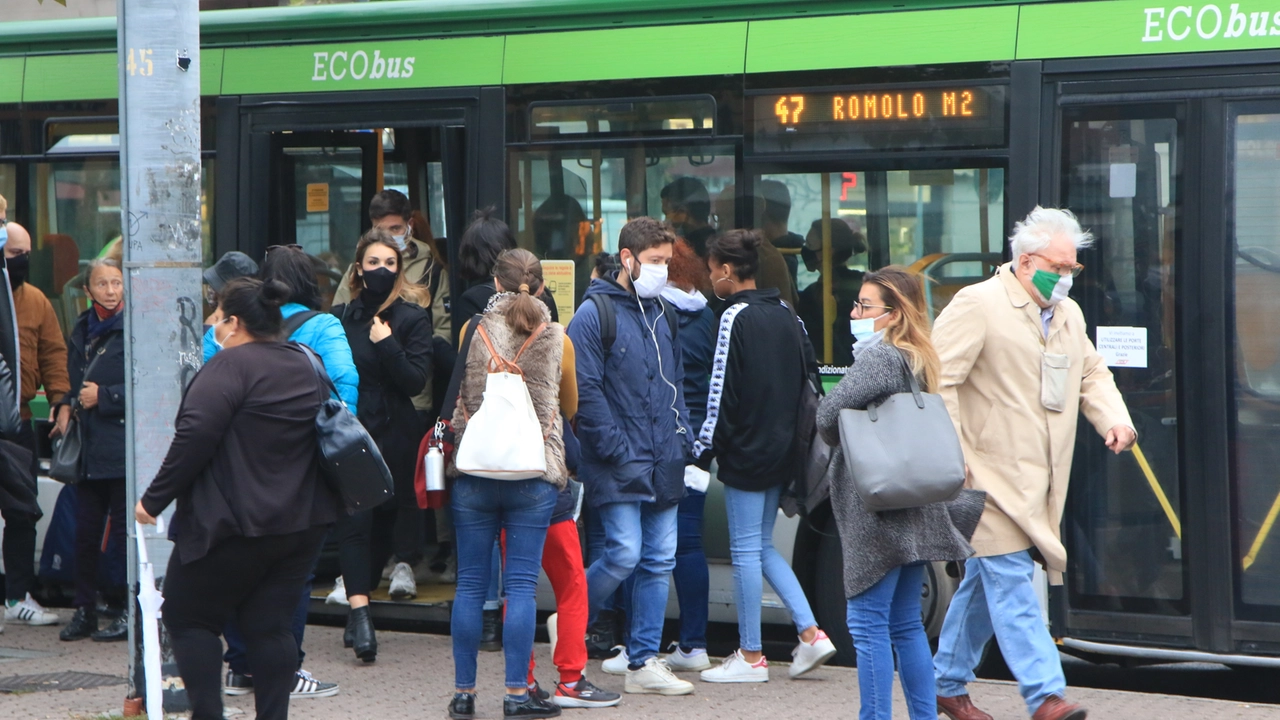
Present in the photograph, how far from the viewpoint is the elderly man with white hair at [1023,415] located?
211 inches

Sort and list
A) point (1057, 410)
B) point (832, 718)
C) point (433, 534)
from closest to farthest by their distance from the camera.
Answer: point (1057, 410), point (832, 718), point (433, 534)

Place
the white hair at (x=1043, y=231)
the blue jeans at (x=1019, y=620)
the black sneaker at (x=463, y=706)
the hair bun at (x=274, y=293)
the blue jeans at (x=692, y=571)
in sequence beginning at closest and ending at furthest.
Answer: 1. the hair bun at (x=274, y=293)
2. the blue jeans at (x=1019, y=620)
3. the white hair at (x=1043, y=231)
4. the black sneaker at (x=463, y=706)
5. the blue jeans at (x=692, y=571)

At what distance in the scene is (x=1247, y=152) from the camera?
612cm

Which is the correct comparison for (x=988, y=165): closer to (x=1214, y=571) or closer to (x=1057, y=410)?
(x=1057, y=410)

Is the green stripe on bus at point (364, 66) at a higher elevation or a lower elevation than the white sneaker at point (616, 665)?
higher

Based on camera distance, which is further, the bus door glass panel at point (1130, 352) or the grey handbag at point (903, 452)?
the bus door glass panel at point (1130, 352)

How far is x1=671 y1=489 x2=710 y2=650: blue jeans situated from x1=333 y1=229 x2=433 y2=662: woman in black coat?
135 centimetres

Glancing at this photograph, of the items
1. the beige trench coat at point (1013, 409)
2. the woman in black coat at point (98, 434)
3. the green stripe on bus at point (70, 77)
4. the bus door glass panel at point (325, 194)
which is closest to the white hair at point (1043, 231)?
the beige trench coat at point (1013, 409)

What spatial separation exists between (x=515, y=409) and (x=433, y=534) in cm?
270

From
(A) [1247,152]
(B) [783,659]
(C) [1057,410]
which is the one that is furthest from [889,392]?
(B) [783,659]

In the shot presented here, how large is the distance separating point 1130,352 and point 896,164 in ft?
4.17

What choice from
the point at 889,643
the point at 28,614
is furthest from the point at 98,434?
the point at 889,643

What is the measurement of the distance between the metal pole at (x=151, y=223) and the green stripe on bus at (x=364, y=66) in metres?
2.14

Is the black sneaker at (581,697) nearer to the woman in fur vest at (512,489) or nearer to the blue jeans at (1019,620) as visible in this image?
the woman in fur vest at (512,489)
